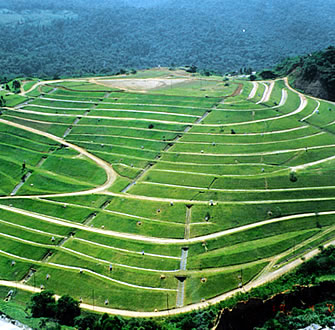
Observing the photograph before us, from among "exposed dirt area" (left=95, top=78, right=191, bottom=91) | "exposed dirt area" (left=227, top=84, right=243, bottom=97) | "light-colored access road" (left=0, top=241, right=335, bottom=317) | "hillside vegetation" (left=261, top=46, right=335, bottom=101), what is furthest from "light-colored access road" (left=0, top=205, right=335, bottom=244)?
"exposed dirt area" (left=95, top=78, right=191, bottom=91)

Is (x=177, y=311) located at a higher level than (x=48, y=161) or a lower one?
higher

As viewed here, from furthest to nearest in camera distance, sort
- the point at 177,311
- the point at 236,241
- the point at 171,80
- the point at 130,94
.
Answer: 1. the point at 171,80
2. the point at 130,94
3. the point at 236,241
4. the point at 177,311

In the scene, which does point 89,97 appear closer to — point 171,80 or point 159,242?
point 171,80

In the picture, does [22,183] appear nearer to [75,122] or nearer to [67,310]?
[75,122]

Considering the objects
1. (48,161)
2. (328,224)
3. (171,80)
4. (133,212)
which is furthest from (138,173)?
(171,80)

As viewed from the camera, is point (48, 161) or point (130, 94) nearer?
point (48, 161)

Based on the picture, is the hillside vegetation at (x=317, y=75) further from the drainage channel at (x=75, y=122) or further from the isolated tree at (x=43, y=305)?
Answer: the isolated tree at (x=43, y=305)

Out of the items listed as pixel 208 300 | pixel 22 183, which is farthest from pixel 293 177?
pixel 22 183
